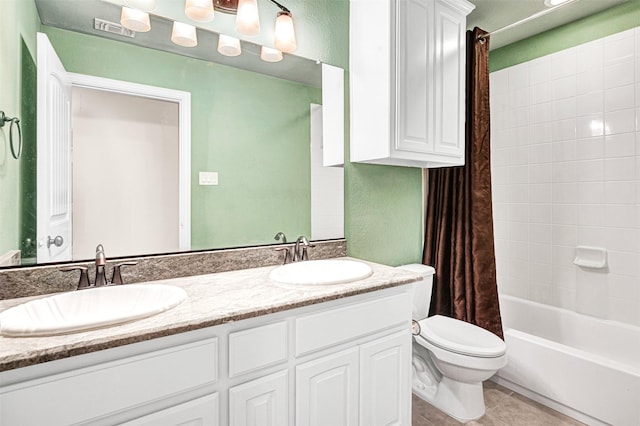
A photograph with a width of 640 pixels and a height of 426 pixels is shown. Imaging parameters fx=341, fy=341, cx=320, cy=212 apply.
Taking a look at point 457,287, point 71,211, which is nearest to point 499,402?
point 457,287

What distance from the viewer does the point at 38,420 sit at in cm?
76

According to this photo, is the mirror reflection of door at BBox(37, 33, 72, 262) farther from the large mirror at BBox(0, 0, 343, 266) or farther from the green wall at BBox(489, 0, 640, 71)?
the green wall at BBox(489, 0, 640, 71)

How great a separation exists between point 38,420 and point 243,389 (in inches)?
19.2

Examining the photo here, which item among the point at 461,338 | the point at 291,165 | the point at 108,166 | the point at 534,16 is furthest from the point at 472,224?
the point at 108,166

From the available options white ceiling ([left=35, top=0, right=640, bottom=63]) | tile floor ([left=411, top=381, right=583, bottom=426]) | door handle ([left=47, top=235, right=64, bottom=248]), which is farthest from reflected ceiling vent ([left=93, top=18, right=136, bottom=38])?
tile floor ([left=411, top=381, right=583, bottom=426])

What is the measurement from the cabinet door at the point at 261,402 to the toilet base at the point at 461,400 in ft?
3.93

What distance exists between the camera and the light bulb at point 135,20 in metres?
1.34

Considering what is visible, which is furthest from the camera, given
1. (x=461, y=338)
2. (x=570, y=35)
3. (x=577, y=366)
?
(x=570, y=35)

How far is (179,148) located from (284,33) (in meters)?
0.79

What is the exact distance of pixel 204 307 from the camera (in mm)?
1018

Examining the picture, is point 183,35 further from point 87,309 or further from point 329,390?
point 329,390

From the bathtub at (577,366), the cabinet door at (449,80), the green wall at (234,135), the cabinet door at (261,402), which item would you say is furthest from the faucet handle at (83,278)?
the bathtub at (577,366)

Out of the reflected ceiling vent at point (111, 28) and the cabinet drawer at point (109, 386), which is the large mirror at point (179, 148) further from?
the cabinet drawer at point (109, 386)

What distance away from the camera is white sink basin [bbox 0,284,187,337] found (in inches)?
32.1
